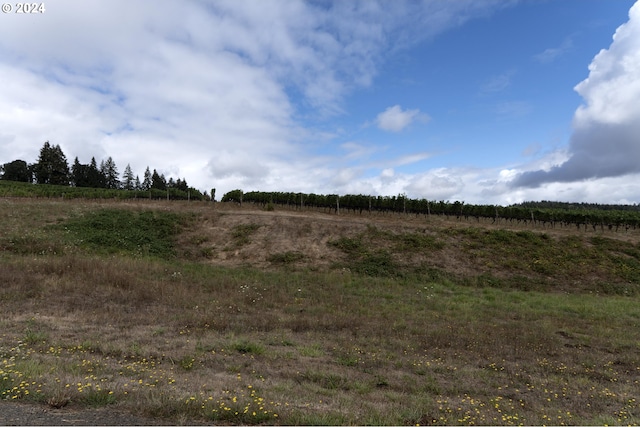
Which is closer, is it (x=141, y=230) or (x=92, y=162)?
(x=141, y=230)

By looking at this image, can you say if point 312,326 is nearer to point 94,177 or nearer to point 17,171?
point 94,177

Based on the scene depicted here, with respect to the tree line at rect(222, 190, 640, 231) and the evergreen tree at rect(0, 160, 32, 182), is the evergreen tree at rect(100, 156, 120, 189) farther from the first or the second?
the tree line at rect(222, 190, 640, 231)

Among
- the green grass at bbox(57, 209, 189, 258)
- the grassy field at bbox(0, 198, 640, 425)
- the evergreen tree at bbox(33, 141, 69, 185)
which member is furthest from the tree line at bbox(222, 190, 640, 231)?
the evergreen tree at bbox(33, 141, 69, 185)

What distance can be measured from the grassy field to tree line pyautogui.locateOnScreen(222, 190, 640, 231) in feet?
56.0

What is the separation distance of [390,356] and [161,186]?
112 m

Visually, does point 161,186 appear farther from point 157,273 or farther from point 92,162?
point 157,273

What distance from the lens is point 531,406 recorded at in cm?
632

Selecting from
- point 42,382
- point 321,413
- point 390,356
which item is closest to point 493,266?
point 390,356

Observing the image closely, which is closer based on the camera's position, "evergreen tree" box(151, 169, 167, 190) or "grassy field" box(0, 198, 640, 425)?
"grassy field" box(0, 198, 640, 425)

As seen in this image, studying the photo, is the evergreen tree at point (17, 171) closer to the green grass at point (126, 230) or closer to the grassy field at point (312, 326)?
the grassy field at point (312, 326)

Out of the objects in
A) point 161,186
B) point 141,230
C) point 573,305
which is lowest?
point 573,305

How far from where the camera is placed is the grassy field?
5.71m

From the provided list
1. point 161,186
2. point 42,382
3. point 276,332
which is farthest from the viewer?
point 161,186

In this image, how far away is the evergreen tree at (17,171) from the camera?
91688 mm
